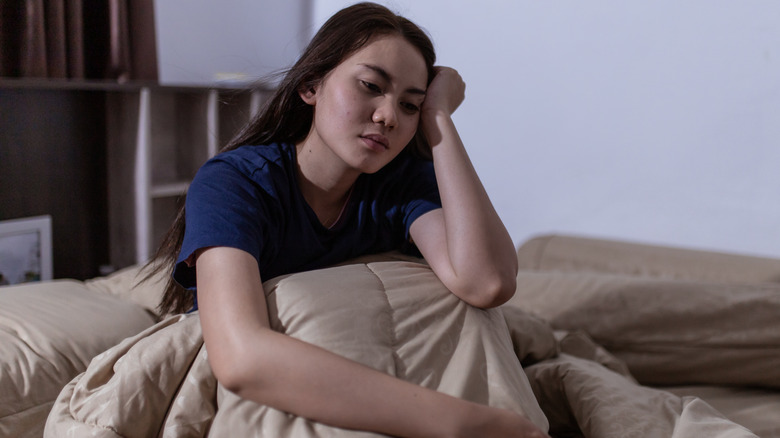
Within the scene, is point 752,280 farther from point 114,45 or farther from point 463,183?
point 114,45

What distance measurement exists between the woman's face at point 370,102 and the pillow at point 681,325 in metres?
0.76

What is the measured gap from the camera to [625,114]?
2.76 meters

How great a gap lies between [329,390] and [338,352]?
61 mm

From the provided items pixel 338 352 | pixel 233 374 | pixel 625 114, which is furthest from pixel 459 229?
pixel 625 114

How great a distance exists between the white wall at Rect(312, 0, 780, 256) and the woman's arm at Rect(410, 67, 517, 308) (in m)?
1.62

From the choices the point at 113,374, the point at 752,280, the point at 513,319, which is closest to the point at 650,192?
the point at 752,280

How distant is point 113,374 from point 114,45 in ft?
5.34

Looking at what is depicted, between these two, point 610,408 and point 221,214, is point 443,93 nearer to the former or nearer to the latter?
point 221,214

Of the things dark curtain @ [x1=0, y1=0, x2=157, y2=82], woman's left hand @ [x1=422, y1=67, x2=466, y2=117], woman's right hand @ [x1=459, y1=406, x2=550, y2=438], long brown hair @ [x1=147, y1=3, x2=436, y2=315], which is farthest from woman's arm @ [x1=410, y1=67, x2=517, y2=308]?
dark curtain @ [x1=0, y1=0, x2=157, y2=82]

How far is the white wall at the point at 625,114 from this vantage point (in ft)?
8.21

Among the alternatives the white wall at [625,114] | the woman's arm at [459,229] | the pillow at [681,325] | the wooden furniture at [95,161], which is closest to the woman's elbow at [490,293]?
the woman's arm at [459,229]

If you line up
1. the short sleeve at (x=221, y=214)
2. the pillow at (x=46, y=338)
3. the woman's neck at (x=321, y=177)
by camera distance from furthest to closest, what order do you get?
the woman's neck at (x=321, y=177)
the pillow at (x=46, y=338)
the short sleeve at (x=221, y=214)

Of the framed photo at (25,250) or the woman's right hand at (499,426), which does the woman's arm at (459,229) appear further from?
the framed photo at (25,250)

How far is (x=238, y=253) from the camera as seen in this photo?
0.99 meters
